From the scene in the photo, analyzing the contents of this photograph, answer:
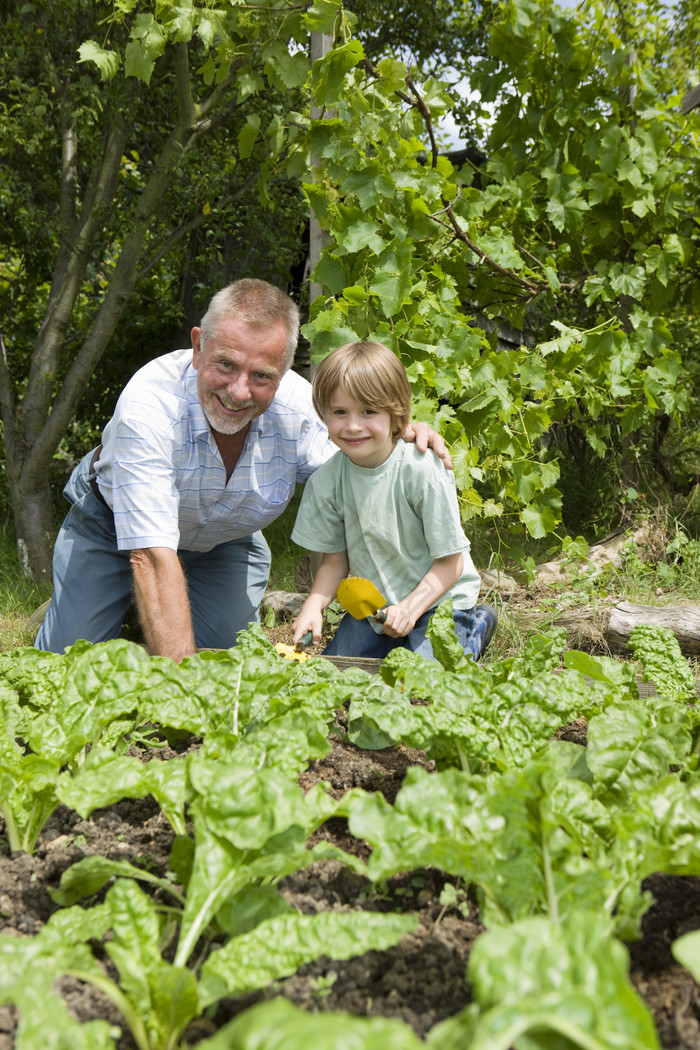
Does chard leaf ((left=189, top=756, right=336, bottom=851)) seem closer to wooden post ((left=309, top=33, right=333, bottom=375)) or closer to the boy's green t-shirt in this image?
the boy's green t-shirt

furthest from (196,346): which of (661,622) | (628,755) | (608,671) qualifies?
(628,755)

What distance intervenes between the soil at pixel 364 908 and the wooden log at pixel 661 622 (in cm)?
143

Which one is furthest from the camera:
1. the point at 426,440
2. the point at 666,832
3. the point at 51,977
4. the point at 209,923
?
the point at 426,440

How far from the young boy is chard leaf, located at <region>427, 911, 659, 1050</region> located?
5.13 feet

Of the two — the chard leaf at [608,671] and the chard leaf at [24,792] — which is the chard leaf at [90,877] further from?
the chard leaf at [608,671]

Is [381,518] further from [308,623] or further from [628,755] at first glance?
[628,755]

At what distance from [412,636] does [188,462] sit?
938 millimetres

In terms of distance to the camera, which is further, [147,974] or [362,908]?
[362,908]

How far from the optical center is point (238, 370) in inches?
97.0

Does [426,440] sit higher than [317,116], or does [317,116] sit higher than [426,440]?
[317,116]

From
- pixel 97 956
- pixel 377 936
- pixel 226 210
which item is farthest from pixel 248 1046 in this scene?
pixel 226 210

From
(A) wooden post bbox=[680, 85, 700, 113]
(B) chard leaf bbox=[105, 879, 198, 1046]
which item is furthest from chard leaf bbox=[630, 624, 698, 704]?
(A) wooden post bbox=[680, 85, 700, 113]

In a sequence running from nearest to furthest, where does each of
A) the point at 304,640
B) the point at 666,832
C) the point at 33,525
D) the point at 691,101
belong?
the point at 666,832 < the point at 304,640 < the point at 691,101 < the point at 33,525

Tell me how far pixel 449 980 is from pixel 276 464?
2.10 meters
